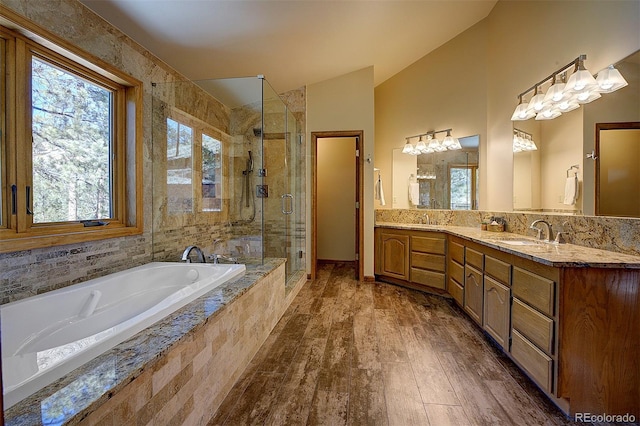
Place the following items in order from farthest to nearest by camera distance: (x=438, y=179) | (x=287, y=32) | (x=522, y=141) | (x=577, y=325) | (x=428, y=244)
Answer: (x=438, y=179), (x=428, y=244), (x=522, y=141), (x=287, y=32), (x=577, y=325)

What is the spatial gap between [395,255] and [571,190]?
75.7 inches

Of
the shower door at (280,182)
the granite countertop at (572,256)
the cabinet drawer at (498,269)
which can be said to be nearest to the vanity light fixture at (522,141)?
the granite countertop at (572,256)

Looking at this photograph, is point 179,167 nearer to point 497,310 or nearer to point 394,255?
point 394,255

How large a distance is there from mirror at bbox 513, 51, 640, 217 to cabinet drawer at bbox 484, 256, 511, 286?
684 mm

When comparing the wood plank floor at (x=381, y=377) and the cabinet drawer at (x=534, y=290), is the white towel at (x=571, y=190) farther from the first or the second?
the wood plank floor at (x=381, y=377)

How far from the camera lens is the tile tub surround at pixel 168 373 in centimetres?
83

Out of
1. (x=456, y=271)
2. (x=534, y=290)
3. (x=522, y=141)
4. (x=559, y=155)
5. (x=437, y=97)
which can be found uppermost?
(x=437, y=97)

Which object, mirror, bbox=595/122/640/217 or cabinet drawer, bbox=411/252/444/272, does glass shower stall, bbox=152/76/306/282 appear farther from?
mirror, bbox=595/122/640/217

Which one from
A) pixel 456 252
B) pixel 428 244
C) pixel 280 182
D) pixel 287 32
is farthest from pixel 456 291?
pixel 287 32

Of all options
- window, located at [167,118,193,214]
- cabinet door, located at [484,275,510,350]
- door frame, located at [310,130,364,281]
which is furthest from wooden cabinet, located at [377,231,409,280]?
window, located at [167,118,193,214]

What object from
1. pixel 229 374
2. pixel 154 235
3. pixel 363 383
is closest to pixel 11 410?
pixel 229 374

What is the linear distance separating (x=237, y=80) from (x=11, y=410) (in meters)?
2.85

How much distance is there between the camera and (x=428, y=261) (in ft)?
11.1

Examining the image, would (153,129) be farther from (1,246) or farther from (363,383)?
(363,383)
